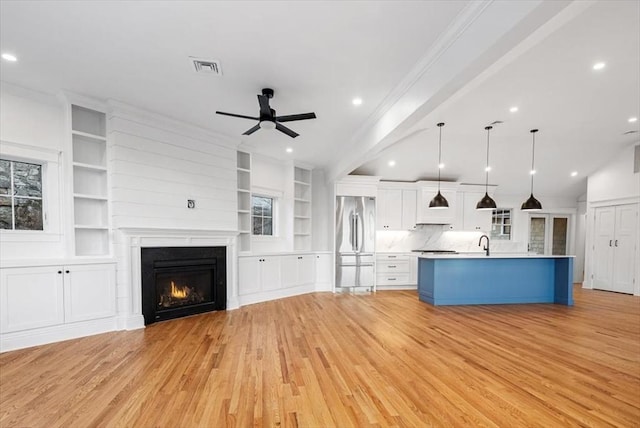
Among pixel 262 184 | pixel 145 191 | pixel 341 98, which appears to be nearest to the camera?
pixel 341 98

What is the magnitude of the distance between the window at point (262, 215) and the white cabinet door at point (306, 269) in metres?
0.91

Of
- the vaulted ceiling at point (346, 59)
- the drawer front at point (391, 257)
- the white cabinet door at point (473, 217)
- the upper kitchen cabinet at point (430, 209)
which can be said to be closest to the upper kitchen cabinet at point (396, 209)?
the upper kitchen cabinet at point (430, 209)

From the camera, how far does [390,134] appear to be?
11.6 ft

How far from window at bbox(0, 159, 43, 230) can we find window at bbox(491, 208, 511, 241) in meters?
9.65

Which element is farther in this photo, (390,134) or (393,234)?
(393,234)

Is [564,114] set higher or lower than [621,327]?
higher

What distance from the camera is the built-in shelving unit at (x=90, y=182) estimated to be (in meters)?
3.78

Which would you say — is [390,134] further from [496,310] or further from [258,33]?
[496,310]

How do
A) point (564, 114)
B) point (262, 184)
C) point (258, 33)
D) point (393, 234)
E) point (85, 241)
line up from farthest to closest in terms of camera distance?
point (393, 234) → point (262, 184) → point (564, 114) → point (85, 241) → point (258, 33)

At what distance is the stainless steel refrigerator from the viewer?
6609 millimetres

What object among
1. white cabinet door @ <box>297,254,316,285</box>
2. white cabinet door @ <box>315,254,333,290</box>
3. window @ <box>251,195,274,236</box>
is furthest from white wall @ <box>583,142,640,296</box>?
window @ <box>251,195,274,236</box>

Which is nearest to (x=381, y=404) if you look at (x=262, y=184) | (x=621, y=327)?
(x=621, y=327)

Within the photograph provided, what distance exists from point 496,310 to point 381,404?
152 inches

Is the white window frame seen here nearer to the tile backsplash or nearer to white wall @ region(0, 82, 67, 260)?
white wall @ region(0, 82, 67, 260)
